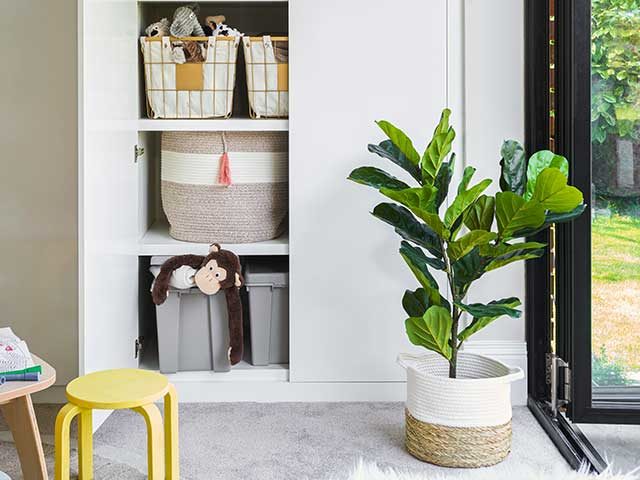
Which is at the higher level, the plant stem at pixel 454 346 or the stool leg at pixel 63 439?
the plant stem at pixel 454 346

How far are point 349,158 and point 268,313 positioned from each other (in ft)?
1.94

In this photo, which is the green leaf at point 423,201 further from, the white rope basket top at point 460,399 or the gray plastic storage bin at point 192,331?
the gray plastic storage bin at point 192,331

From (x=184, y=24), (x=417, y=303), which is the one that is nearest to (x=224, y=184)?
(x=184, y=24)

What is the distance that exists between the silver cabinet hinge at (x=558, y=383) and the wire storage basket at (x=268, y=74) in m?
1.19

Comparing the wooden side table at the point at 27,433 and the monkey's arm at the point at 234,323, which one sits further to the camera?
the monkey's arm at the point at 234,323

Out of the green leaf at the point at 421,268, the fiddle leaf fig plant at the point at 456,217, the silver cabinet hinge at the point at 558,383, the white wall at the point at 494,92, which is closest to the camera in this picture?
the fiddle leaf fig plant at the point at 456,217

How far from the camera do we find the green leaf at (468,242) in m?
2.35

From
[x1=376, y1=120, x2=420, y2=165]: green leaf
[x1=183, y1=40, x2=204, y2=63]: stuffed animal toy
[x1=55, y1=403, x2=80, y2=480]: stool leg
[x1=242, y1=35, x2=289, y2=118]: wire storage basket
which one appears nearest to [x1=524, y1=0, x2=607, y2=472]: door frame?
[x1=376, y1=120, x2=420, y2=165]: green leaf

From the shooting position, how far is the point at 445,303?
2.57m

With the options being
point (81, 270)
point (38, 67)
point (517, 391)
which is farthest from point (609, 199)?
point (38, 67)

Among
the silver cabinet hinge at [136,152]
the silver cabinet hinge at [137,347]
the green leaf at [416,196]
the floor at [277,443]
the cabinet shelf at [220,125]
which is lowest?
the floor at [277,443]

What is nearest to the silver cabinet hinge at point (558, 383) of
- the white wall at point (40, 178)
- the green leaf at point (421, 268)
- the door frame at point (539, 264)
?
the door frame at point (539, 264)

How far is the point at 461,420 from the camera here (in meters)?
2.46

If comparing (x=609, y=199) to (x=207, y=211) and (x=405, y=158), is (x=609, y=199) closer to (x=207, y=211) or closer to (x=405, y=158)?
(x=405, y=158)
